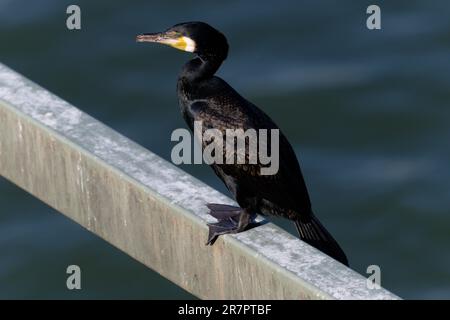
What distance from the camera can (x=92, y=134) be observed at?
592 centimetres

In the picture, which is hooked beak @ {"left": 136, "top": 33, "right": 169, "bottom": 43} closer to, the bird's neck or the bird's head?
the bird's head

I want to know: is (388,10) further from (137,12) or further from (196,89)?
(196,89)

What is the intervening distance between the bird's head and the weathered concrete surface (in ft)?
2.36

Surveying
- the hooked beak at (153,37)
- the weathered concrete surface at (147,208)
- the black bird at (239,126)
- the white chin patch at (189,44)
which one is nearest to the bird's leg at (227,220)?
the weathered concrete surface at (147,208)

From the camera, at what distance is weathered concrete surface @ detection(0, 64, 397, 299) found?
5.36 m

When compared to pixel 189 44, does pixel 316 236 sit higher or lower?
lower

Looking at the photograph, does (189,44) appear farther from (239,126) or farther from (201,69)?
(239,126)

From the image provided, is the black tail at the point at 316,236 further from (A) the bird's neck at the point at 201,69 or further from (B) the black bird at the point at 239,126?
(A) the bird's neck at the point at 201,69

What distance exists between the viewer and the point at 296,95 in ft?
32.1

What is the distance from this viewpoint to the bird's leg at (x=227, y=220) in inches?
220

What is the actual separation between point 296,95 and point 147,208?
4.19m

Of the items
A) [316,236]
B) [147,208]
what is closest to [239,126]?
[316,236]
